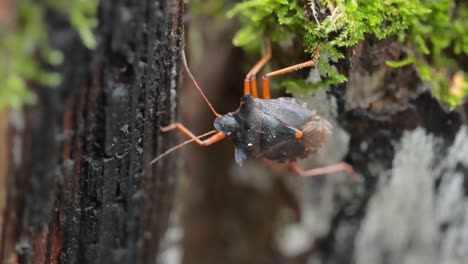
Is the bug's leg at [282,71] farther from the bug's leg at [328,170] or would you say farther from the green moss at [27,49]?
the green moss at [27,49]

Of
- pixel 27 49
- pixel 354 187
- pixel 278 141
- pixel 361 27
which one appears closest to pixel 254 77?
pixel 278 141

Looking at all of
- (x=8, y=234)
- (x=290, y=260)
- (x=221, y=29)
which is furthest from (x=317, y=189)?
(x=8, y=234)

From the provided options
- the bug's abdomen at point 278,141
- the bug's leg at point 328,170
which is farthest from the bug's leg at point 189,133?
the bug's leg at point 328,170

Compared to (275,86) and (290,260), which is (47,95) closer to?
(275,86)

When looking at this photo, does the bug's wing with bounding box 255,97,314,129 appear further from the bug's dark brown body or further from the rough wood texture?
the rough wood texture

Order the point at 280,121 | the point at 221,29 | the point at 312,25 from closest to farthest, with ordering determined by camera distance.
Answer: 1. the point at 312,25
2. the point at 280,121
3. the point at 221,29
